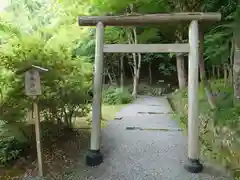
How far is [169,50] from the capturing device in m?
4.57

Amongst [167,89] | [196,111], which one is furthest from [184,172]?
[167,89]

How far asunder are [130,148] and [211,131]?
1.82 m

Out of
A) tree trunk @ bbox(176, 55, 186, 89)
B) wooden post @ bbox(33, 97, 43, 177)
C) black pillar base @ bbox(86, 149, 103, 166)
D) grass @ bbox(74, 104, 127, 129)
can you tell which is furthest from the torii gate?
tree trunk @ bbox(176, 55, 186, 89)

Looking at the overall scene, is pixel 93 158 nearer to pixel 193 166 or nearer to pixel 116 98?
pixel 193 166

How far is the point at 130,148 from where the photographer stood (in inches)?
214

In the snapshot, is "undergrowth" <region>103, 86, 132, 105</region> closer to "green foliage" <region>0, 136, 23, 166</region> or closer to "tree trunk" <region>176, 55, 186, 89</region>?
"tree trunk" <region>176, 55, 186, 89</region>

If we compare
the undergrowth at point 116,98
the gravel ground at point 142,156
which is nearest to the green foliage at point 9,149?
the gravel ground at point 142,156

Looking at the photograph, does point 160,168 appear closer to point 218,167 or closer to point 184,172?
point 184,172

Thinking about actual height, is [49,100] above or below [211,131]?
above

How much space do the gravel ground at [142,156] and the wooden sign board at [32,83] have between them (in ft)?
4.80

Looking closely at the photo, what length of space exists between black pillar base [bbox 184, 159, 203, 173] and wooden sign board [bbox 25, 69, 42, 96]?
2753 millimetres

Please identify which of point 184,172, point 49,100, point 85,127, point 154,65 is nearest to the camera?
point 184,172

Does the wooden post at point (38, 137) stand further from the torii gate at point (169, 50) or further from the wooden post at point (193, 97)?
the wooden post at point (193, 97)

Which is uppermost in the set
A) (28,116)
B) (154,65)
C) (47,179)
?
(154,65)
